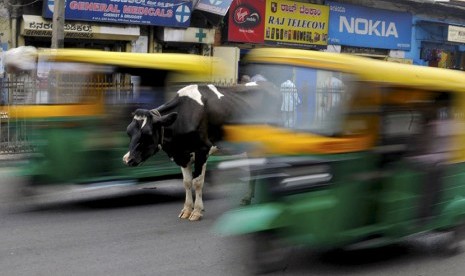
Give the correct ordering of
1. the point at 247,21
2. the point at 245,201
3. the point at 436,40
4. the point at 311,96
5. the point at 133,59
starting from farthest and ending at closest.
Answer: the point at 436,40 → the point at 247,21 → the point at 133,59 → the point at 245,201 → the point at 311,96

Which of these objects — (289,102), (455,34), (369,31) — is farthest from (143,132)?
(455,34)

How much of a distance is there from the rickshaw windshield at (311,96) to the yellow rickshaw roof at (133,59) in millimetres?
2944

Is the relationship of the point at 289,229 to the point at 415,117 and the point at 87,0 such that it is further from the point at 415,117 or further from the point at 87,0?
the point at 87,0

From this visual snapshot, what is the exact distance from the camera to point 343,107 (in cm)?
560

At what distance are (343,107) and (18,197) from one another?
5.19 m

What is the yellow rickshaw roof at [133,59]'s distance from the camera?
854 cm

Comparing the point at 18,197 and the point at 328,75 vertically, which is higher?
the point at 328,75

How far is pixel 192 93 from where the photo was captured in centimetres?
873

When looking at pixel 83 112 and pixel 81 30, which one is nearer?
pixel 83 112

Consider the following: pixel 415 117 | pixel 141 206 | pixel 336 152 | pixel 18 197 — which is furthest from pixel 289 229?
pixel 18 197

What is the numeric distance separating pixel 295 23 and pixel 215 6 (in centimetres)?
418

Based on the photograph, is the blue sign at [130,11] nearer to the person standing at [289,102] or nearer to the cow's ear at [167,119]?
the cow's ear at [167,119]

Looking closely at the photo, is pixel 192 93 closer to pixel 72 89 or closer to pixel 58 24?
pixel 72 89

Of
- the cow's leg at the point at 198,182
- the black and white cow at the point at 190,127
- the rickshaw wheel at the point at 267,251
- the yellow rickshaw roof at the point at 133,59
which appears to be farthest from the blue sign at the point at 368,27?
the rickshaw wheel at the point at 267,251
